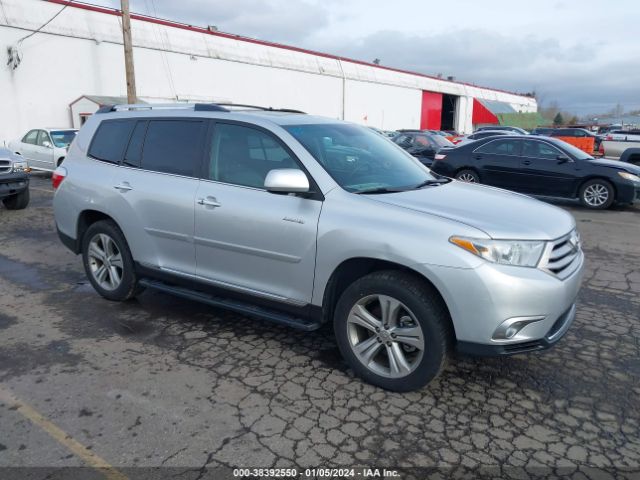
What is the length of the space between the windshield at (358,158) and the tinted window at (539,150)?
7817mm

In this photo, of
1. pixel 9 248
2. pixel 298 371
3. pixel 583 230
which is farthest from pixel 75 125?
pixel 298 371

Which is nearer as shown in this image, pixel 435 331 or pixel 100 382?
pixel 435 331

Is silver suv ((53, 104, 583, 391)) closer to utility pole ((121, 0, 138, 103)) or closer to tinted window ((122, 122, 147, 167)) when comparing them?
tinted window ((122, 122, 147, 167))

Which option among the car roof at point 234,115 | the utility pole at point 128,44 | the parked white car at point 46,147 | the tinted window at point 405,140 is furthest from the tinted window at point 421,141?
the car roof at point 234,115

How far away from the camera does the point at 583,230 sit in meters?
8.77

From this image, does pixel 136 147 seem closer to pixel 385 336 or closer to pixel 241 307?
pixel 241 307

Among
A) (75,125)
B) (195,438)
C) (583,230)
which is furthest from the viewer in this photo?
(75,125)

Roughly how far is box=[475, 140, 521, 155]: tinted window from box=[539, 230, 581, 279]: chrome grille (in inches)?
342

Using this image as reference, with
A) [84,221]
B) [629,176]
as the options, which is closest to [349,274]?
[84,221]

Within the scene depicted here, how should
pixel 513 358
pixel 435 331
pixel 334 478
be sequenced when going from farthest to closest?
pixel 513 358 < pixel 435 331 < pixel 334 478

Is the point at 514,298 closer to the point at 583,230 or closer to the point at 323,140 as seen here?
the point at 323,140

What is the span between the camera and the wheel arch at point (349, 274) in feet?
10.8

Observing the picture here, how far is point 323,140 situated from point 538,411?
→ 240cm

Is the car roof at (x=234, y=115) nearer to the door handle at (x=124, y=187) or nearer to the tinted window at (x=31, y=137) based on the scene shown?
the door handle at (x=124, y=187)
